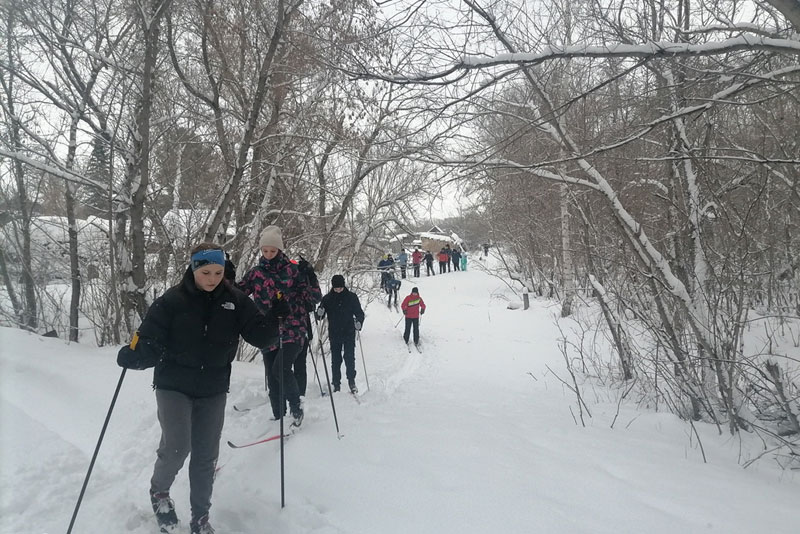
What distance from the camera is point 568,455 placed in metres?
3.54

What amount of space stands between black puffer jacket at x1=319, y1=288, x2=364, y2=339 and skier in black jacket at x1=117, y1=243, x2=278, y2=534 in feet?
10.4

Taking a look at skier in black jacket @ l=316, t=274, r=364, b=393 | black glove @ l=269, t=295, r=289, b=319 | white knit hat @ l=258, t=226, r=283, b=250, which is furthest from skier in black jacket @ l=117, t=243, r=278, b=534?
skier in black jacket @ l=316, t=274, r=364, b=393

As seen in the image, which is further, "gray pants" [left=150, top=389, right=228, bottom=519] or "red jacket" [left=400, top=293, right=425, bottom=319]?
"red jacket" [left=400, top=293, right=425, bottom=319]

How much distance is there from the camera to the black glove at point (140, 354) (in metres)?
2.41

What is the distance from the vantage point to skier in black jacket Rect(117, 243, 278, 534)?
8.27 feet

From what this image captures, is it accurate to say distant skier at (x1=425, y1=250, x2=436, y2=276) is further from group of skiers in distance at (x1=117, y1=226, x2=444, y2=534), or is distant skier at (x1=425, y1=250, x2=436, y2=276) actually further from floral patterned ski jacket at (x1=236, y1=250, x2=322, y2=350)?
group of skiers in distance at (x1=117, y1=226, x2=444, y2=534)

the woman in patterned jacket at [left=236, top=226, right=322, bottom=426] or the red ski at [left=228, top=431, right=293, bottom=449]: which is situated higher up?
the woman in patterned jacket at [left=236, top=226, right=322, bottom=426]

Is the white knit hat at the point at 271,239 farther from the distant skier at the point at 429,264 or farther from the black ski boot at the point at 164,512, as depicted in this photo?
the distant skier at the point at 429,264

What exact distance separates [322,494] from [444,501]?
0.84m

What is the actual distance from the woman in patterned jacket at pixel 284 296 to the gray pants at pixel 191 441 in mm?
1393

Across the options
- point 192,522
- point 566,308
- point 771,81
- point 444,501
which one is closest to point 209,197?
point 192,522

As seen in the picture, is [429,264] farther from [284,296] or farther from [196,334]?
[196,334]

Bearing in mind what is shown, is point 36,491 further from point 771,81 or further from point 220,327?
point 771,81

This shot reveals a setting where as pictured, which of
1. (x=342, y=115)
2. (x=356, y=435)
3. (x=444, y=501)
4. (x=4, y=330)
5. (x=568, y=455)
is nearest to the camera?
(x=444, y=501)
